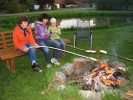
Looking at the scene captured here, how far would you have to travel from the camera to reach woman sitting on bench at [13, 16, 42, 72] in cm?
709

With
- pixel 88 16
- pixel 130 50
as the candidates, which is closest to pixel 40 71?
pixel 130 50

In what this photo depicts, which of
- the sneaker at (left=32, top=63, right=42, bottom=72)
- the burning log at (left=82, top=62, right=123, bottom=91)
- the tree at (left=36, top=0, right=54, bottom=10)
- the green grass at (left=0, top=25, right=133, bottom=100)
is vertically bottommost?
the tree at (left=36, top=0, right=54, bottom=10)

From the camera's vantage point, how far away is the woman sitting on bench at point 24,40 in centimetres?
709

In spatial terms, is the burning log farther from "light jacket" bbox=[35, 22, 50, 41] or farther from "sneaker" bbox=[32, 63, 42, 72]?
"light jacket" bbox=[35, 22, 50, 41]

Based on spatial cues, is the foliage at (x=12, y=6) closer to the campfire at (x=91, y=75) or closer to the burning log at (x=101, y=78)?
the campfire at (x=91, y=75)

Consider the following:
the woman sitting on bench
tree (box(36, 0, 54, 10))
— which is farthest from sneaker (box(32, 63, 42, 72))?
tree (box(36, 0, 54, 10))

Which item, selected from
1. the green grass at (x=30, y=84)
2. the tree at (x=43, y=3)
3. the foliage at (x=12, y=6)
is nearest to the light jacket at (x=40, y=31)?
the green grass at (x=30, y=84)

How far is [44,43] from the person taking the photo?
25.9 feet

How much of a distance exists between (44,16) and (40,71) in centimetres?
155

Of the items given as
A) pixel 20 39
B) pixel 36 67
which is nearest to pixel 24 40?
pixel 20 39

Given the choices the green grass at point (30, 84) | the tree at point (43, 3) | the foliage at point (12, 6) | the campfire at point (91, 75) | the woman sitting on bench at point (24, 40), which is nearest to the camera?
the green grass at point (30, 84)

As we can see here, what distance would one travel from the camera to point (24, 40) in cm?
733

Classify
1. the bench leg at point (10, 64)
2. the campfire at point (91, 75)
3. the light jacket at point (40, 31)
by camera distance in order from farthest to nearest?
the light jacket at point (40, 31) < the bench leg at point (10, 64) < the campfire at point (91, 75)

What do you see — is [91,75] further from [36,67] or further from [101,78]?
[36,67]
